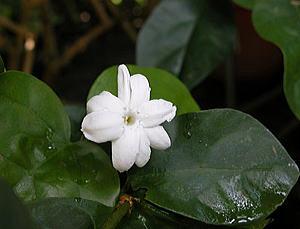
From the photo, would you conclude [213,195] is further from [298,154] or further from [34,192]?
[298,154]

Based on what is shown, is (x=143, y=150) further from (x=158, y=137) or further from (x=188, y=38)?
(x=188, y=38)

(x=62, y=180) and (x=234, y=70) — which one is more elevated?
(x=62, y=180)

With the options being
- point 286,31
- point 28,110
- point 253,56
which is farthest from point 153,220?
point 253,56

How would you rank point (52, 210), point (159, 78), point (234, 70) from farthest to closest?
point (234, 70)
point (159, 78)
point (52, 210)

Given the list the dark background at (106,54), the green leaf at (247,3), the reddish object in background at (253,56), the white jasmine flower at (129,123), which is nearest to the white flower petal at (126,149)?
the white jasmine flower at (129,123)

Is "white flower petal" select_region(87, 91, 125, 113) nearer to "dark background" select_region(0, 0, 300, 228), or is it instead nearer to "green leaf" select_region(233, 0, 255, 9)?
"green leaf" select_region(233, 0, 255, 9)

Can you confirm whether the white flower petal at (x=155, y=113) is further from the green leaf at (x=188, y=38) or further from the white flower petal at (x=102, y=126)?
the green leaf at (x=188, y=38)

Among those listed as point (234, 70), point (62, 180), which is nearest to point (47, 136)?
point (62, 180)
